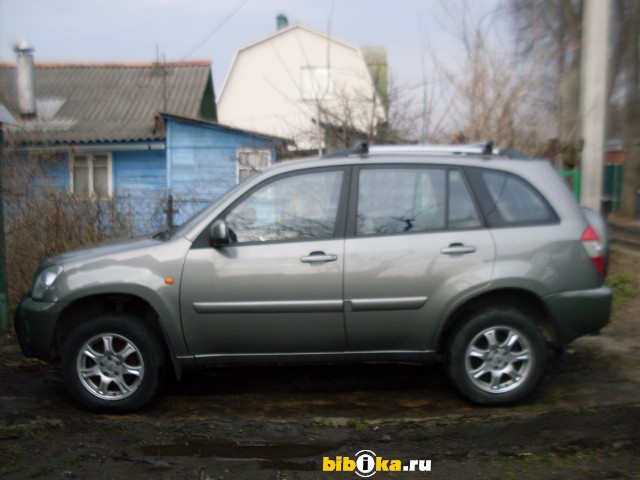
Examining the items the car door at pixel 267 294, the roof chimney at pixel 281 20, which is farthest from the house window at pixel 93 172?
the roof chimney at pixel 281 20

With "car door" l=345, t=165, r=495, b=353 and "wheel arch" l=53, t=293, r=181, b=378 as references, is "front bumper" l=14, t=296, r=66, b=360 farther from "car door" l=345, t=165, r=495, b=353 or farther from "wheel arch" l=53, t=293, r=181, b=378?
"car door" l=345, t=165, r=495, b=353

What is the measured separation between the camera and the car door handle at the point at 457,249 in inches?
194

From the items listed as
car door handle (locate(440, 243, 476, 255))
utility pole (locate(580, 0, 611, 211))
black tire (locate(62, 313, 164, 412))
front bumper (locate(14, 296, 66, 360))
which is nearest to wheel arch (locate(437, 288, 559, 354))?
car door handle (locate(440, 243, 476, 255))

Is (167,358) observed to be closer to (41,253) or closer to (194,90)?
(41,253)

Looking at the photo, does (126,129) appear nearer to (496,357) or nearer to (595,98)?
(595,98)

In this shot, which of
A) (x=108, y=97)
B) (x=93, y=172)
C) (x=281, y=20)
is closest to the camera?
(x=93, y=172)

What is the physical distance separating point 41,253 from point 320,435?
197 inches

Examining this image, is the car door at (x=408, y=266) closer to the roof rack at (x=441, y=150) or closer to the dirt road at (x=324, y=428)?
the roof rack at (x=441, y=150)

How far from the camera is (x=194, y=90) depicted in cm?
2128

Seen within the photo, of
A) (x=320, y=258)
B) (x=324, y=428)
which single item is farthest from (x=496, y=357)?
(x=320, y=258)

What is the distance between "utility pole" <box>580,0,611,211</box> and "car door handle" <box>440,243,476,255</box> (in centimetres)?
380

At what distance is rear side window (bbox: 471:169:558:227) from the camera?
5062 millimetres

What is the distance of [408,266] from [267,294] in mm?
1011

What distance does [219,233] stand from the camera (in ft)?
15.9
